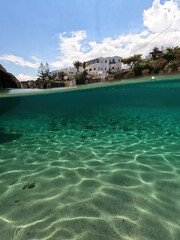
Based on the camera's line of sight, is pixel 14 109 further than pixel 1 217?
Yes

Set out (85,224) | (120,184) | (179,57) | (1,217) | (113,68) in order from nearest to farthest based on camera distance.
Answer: (85,224) → (1,217) → (120,184) → (179,57) → (113,68)

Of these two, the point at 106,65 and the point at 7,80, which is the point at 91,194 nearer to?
the point at 7,80

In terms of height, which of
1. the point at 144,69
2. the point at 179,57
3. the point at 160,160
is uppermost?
the point at 179,57

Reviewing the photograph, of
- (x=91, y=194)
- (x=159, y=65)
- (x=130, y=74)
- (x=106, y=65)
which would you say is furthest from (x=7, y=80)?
(x=106, y=65)

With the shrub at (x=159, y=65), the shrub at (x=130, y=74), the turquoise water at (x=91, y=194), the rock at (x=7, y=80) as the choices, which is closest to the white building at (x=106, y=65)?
the shrub at (x=130, y=74)

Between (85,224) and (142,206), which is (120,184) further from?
(85,224)

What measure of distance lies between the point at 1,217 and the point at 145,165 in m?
2.98

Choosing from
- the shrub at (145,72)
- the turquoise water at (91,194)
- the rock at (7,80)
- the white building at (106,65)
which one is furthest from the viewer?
the white building at (106,65)

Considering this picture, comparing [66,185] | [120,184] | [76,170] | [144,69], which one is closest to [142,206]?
[120,184]

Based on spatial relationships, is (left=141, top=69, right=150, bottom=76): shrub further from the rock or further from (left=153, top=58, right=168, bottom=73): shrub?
the rock

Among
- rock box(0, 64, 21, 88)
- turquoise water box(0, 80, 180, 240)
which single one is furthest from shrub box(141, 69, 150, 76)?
turquoise water box(0, 80, 180, 240)

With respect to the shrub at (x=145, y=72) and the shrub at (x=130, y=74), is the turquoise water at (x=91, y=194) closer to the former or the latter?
the shrub at (x=145, y=72)

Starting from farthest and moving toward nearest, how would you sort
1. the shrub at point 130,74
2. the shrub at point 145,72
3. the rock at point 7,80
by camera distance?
the shrub at point 130,74 < the shrub at point 145,72 < the rock at point 7,80

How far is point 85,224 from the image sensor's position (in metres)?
1.72
